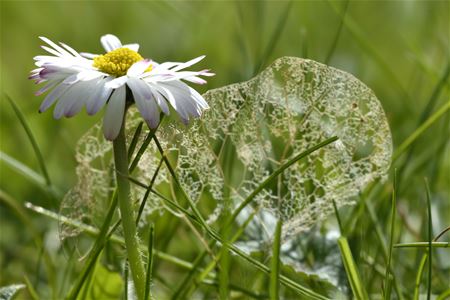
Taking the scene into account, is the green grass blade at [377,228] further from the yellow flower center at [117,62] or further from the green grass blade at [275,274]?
the yellow flower center at [117,62]

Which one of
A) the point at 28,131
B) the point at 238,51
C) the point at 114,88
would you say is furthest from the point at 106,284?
the point at 238,51

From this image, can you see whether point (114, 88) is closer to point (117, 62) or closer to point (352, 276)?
point (117, 62)

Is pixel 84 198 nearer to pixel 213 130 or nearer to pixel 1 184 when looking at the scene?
pixel 213 130

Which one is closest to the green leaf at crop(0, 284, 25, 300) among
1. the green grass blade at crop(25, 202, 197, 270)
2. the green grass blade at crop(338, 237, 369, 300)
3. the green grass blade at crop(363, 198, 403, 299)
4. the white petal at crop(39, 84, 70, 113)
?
the green grass blade at crop(25, 202, 197, 270)

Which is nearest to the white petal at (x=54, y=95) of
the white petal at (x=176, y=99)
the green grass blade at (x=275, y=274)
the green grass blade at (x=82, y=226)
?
the white petal at (x=176, y=99)

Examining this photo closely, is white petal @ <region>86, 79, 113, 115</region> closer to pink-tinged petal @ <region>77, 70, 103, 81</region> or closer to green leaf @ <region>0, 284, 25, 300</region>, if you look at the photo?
pink-tinged petal @ <region>77, 70, 103, 81</region>

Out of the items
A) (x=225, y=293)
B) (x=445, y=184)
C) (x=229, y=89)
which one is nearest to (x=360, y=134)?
(x=229, y=89)
